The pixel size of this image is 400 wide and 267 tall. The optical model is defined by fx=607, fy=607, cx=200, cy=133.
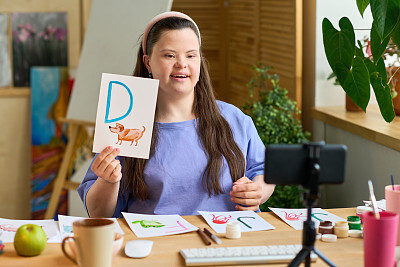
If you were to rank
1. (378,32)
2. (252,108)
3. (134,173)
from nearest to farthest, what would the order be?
(134,173) → (378,32) → (252,108)

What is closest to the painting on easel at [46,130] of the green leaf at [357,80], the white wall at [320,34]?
the white wall at [320,34]

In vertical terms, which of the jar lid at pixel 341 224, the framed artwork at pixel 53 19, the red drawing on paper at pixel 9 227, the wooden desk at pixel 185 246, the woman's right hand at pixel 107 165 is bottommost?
the wooden desk at pixel 185 246

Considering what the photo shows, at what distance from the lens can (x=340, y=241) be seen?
1594mm

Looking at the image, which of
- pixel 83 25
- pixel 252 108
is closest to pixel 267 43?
pixel 252 108

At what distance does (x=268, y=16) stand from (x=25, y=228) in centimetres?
251

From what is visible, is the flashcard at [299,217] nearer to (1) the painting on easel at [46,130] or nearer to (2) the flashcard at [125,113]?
(2) the flashcard at [125,113]

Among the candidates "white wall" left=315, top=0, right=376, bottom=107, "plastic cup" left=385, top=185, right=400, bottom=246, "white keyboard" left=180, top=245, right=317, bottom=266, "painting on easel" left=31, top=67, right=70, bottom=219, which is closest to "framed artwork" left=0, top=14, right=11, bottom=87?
"painting on easel" left=31, top=67, right=70, bottom=219

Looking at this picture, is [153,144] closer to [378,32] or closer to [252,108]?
[378,32]

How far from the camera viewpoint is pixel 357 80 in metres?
2.31

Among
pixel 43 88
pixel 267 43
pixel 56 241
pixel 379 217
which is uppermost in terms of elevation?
pixel 267 43

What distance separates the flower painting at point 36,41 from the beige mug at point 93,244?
111 inches

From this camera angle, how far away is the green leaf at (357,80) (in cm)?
228

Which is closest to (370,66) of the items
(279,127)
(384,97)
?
(384,97)

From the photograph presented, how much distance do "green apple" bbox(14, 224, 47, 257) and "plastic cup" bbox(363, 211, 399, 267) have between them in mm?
771
